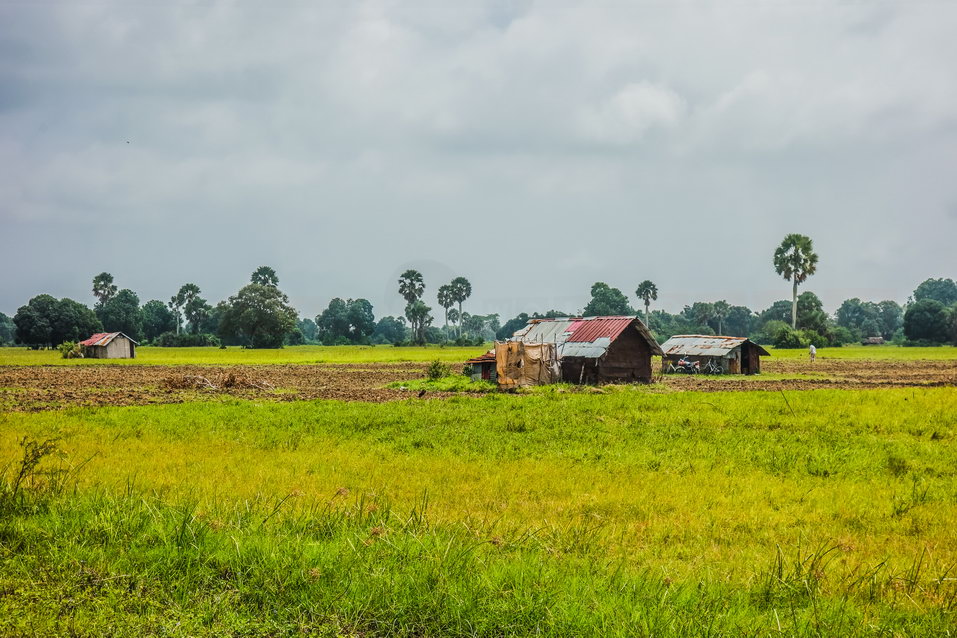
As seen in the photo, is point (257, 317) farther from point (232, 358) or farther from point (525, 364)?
point (525, 364)

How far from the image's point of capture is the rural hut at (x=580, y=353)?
32094mm

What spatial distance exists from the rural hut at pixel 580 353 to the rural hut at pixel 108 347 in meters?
54.7

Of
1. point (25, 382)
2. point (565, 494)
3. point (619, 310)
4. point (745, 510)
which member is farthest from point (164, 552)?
point (619, 310)

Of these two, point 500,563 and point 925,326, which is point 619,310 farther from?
point 500,563

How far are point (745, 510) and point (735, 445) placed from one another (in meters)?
5.43

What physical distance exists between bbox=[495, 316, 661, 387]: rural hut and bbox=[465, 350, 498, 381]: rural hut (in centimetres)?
189

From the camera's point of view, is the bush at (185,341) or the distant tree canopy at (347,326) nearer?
the bush at (185,341)

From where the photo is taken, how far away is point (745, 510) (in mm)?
9609

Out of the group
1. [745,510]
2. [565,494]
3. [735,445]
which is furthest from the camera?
[735,445]

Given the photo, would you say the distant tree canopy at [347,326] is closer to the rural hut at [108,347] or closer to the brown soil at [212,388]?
the rural hut at [108,347]

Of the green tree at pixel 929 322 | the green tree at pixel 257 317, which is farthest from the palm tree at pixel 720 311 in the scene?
the green tree at pixel 257 317

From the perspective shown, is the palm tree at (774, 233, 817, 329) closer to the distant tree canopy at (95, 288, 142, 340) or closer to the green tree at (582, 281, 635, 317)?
the green tree at (582, 281, 635, 317)

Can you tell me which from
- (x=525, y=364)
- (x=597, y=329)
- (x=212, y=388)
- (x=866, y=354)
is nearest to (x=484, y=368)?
(x=525, y=364)

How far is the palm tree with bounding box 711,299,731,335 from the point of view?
169 meters
